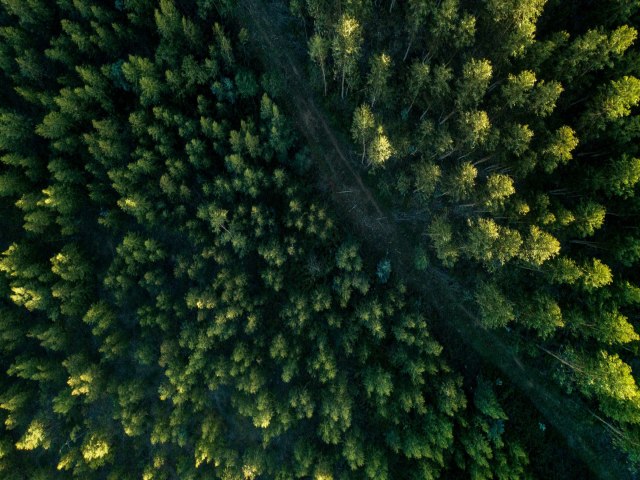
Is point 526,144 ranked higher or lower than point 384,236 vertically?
higher

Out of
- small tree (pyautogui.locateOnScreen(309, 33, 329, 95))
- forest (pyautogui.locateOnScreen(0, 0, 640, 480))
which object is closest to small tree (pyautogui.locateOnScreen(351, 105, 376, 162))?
forest (pyautogui.locateOnScreen(0, 0, 640, 480))

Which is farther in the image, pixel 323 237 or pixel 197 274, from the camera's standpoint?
pixel 197 274

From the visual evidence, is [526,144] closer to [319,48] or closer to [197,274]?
[319,48]

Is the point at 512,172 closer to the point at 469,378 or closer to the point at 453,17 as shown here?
the point at 453,17

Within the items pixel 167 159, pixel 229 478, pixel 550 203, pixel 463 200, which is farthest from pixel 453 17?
pixel 229 478

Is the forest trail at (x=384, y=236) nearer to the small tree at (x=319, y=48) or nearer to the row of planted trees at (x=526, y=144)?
the row of planted trees at (x=526, y=144)

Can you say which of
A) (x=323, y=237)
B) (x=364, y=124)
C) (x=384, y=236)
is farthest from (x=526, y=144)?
(x=323, y=237)
